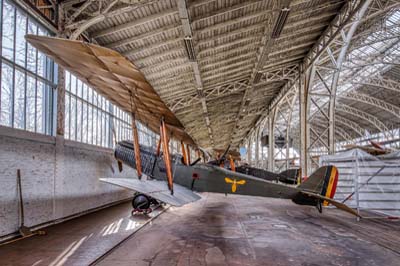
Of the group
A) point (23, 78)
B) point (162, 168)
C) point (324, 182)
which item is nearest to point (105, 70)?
point (23, 78)

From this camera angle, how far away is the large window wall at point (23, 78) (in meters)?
6.12

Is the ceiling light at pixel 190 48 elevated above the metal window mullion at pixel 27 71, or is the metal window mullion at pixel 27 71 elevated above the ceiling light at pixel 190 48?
the ceiling light at pixel 190 48

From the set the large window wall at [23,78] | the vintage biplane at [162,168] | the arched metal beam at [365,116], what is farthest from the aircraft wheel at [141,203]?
the arched metal beam at [365,116]

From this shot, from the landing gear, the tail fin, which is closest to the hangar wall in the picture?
the landing gear

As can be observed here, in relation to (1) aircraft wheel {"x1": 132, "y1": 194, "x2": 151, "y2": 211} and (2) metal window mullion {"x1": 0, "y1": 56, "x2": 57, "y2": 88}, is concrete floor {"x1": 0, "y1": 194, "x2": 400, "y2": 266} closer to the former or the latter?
(1) aircraft wheel {"x1": 132, "y1": 194, "x2": 151, "y2": 211}

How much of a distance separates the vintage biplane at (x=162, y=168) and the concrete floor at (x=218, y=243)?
768 mm

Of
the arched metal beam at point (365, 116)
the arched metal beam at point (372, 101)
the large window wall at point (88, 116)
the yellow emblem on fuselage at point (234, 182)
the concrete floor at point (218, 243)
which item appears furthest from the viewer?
the arched metal beam at point (365, 116)

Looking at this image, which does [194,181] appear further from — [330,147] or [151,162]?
[330,147]

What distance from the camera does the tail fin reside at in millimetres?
9086

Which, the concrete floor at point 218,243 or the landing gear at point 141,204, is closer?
the concrete floor at point 218,243

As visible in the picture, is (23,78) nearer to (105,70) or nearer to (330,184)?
Answer: (105,70)

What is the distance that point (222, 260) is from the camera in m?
4.70

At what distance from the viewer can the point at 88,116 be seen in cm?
1063

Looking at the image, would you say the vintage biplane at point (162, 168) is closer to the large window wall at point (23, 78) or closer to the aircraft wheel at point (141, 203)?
the aircraft wheel at point (141, 203)
